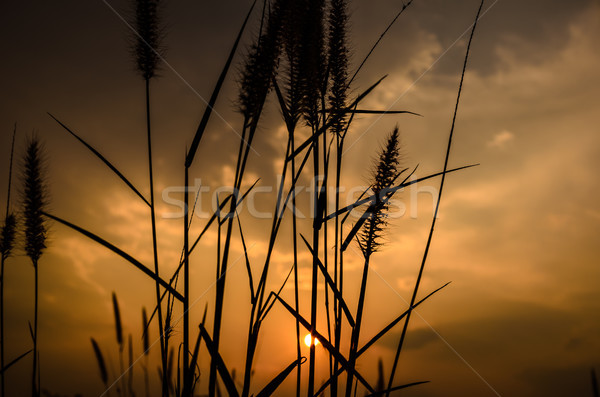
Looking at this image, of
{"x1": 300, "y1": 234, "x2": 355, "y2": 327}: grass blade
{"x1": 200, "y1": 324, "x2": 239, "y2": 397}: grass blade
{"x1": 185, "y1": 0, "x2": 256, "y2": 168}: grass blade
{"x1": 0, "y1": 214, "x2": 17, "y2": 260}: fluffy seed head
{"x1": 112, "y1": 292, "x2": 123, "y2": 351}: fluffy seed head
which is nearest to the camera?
{"x1": 185, "y1": 0, "x2": 256, "y2": 168}: grass blade

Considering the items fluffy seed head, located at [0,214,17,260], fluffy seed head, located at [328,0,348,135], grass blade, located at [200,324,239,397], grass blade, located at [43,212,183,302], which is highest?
fluffy seed head, located at [328,0,348,135]

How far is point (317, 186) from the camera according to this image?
1596mm

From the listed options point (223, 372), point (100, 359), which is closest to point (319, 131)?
point (223, 372)

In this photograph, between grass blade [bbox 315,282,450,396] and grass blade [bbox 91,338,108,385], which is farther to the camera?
grass blade [bbox 91,338,108,385]

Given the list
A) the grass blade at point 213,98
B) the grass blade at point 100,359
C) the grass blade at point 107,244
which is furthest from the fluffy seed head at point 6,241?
the grass blade at point 213,98

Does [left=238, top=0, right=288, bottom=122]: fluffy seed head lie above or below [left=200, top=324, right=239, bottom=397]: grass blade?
above

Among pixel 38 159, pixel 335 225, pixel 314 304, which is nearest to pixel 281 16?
pixel 335 225

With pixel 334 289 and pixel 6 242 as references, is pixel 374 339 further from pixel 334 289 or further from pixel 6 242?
pixel 6 242

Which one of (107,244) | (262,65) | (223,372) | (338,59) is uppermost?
(338,59)

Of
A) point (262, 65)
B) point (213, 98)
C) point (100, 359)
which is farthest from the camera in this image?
point (100, 359)

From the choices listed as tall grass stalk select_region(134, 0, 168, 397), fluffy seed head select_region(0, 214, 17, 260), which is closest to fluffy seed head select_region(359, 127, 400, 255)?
tall grass stalk select_region(134, 0, 168, 397)

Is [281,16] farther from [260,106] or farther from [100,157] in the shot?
[100,157]

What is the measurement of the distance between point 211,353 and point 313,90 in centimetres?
95

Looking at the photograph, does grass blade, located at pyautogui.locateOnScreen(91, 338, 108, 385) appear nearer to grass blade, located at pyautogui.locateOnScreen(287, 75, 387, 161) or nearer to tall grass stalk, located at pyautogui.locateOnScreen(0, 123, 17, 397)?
tall grass stalk, located at pyautogui.locateOnScreen(0, 123, 17, 397)
